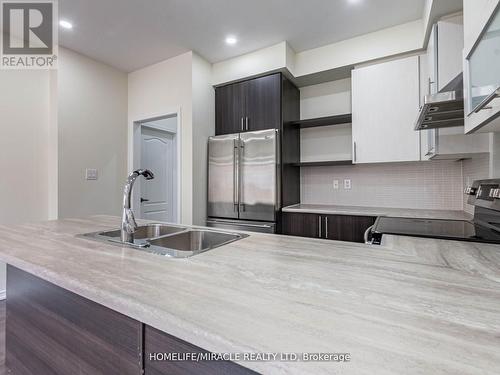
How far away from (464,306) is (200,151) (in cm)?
287

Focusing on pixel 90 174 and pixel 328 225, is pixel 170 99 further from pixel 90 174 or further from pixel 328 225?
pixel 328 225

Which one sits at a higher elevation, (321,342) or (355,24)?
(355,24)

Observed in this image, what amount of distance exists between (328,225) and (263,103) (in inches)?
61.4

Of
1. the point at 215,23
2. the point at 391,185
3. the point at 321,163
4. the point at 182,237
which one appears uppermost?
the point at 215,23

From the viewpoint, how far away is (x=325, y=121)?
2.99 metres

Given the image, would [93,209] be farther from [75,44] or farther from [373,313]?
[373,313]

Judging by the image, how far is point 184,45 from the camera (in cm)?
289

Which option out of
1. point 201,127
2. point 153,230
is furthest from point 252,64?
point 153,230

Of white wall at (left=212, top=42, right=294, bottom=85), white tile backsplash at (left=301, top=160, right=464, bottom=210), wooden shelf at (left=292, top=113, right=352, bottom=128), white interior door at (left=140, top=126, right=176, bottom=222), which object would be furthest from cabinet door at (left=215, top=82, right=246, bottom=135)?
white interior door at (left=140, top=126, right=176, bottom=222)

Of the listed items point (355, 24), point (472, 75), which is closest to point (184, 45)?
point (355, 24)

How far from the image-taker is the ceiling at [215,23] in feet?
7.34

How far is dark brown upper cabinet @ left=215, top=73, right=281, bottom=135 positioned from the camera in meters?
2.92

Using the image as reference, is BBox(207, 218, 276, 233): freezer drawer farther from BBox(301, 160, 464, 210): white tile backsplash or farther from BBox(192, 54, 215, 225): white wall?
BBox(301, 160, 464, 210): white tile backsplash

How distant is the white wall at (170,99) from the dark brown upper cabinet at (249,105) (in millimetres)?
438
